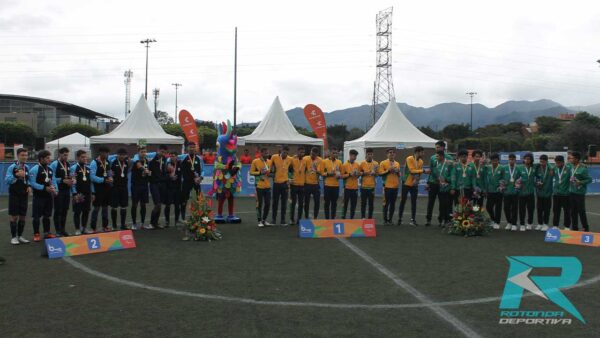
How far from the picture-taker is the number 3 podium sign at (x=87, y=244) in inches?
318

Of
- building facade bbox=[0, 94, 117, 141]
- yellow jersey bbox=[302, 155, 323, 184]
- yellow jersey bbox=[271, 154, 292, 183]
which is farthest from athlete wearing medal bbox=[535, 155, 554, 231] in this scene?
building facade bbox=[0, 94, 117, 141]

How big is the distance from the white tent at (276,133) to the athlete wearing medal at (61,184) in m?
14.1

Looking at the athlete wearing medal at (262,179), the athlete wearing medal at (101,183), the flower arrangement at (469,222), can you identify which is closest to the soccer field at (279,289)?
the flower arrangement at (469,222)

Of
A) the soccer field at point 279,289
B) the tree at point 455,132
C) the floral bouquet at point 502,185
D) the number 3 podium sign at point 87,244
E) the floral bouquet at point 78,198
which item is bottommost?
the soccer field at point 279,289

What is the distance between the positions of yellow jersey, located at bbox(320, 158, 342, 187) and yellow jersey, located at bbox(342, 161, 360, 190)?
5.3 inches

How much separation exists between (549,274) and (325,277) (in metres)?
3.46

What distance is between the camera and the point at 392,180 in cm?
1251

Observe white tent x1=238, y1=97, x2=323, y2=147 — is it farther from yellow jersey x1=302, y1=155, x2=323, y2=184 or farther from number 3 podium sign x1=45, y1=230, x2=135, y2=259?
number 3 podium sign x1=45, y1=230, x2=135, y2=259

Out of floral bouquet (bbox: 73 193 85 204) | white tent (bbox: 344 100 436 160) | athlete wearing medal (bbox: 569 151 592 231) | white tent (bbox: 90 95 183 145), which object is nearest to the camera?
floral bouquet (bbox: 73 193 85 204)

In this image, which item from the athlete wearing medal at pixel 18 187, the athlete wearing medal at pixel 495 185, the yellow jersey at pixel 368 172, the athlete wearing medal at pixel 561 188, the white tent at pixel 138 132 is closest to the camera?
the athlete wearing medal at pixel 18 187

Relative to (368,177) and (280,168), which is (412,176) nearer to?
(368,177)

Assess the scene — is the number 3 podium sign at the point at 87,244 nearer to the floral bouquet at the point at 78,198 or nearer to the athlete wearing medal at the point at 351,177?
the floral bouquet at the point at 78,198

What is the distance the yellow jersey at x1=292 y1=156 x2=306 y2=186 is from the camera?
1214 centimetres

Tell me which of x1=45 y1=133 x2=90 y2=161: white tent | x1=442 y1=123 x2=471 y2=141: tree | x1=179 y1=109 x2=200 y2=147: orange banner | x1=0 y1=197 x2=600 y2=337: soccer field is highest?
x1=442 y1=123 x2=471 y2=141: tree
